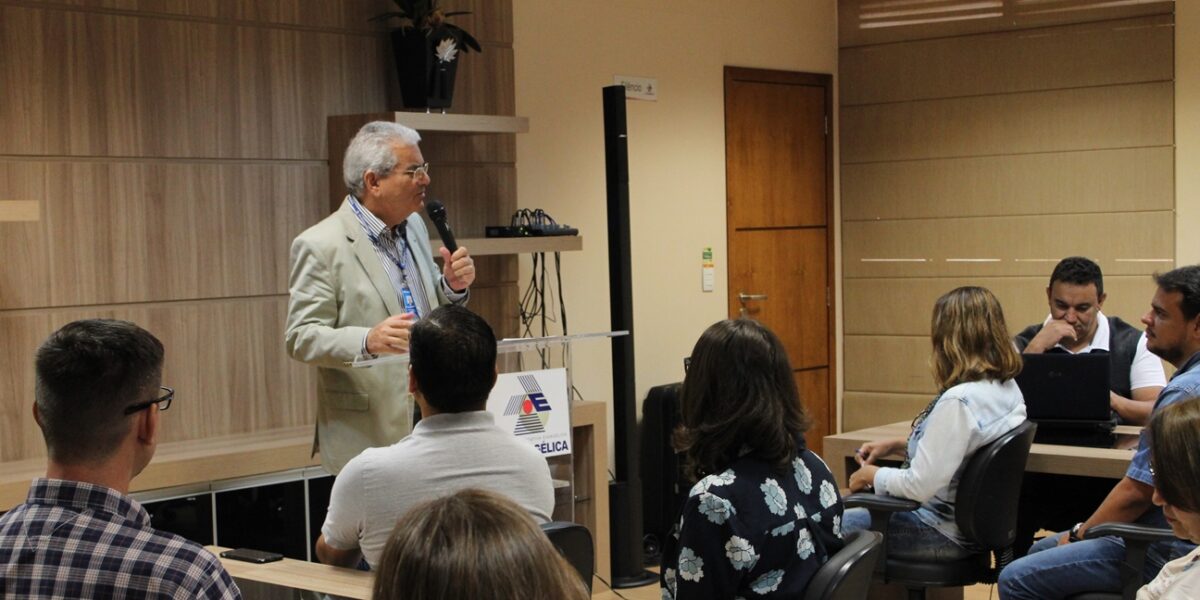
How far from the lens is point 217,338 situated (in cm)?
435

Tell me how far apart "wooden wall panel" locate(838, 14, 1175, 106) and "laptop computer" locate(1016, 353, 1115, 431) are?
2886 millimetres

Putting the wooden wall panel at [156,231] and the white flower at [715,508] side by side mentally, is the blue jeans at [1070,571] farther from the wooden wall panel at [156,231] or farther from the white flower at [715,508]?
the wooden wall panel at [156,231]

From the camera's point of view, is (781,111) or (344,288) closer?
(344,288)

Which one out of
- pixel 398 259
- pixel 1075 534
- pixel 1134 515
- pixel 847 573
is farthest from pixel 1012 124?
pixel 847 573

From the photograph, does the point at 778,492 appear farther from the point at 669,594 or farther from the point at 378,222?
the point at 378,222

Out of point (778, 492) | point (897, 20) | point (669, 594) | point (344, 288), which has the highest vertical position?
point (897, 20)

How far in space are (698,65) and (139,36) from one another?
2899 millimetres

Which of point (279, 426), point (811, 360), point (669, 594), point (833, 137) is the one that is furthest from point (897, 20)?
point (669, 594)

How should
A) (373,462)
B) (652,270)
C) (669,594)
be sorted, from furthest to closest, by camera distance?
(652,270)
(669,594)
(373,462)

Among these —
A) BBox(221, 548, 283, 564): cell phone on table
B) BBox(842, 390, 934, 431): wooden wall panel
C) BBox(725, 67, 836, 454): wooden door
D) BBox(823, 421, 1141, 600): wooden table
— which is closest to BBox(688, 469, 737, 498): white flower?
BBox(221, 548, 283, 564): cell phone on table

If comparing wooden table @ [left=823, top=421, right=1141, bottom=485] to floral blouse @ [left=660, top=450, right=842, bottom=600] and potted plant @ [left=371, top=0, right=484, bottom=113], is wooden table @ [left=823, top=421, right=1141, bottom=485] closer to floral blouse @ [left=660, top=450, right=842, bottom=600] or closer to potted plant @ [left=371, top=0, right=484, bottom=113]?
floral blouse @ [left=660, top=450, right=842, bottom=600]

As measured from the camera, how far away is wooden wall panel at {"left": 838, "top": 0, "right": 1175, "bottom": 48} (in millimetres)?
6320

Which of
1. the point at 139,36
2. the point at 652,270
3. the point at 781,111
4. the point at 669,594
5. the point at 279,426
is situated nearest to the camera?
the point at 669,594

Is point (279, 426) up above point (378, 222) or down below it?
below
